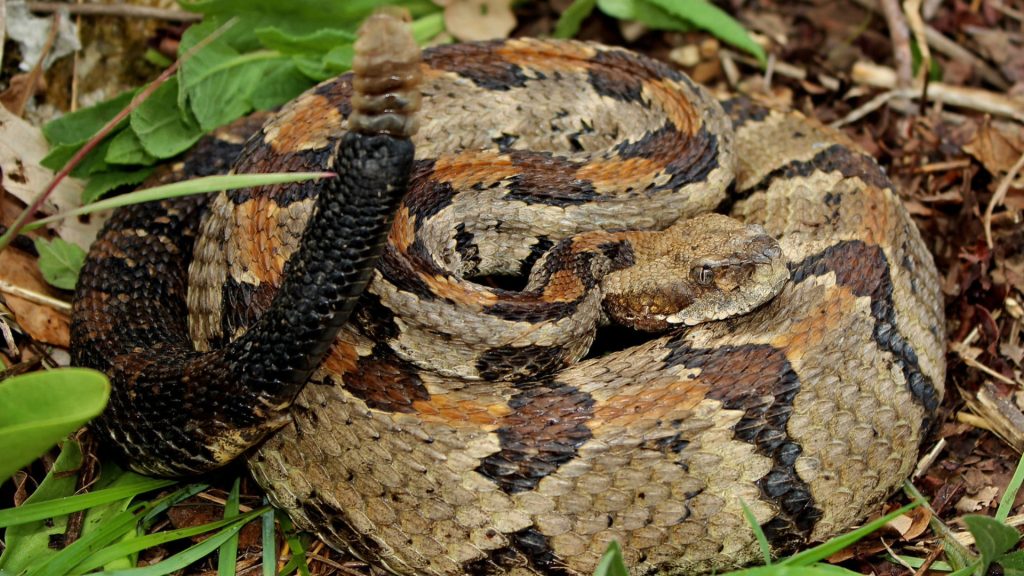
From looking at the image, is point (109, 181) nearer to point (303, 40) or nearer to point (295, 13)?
point (303, 40)

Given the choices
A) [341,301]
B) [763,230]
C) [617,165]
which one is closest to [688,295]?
[763,230]

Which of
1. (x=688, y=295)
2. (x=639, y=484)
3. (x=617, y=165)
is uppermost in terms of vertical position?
(x=617, y=165)

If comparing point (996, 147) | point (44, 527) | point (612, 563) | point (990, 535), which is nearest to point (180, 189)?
point (44, 527)

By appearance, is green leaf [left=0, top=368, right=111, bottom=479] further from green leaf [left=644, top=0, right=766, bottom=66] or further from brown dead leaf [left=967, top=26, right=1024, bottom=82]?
brown dead leaf [left=967, top=26, right=1024, bottom=82]

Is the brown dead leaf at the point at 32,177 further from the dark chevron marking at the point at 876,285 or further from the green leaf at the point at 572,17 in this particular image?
the dark chevron marking at the point at 876,285

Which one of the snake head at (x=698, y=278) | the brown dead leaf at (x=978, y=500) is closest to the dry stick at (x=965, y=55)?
the snake head at (x=698, y=278)

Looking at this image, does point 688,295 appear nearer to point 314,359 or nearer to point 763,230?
point 763,230
